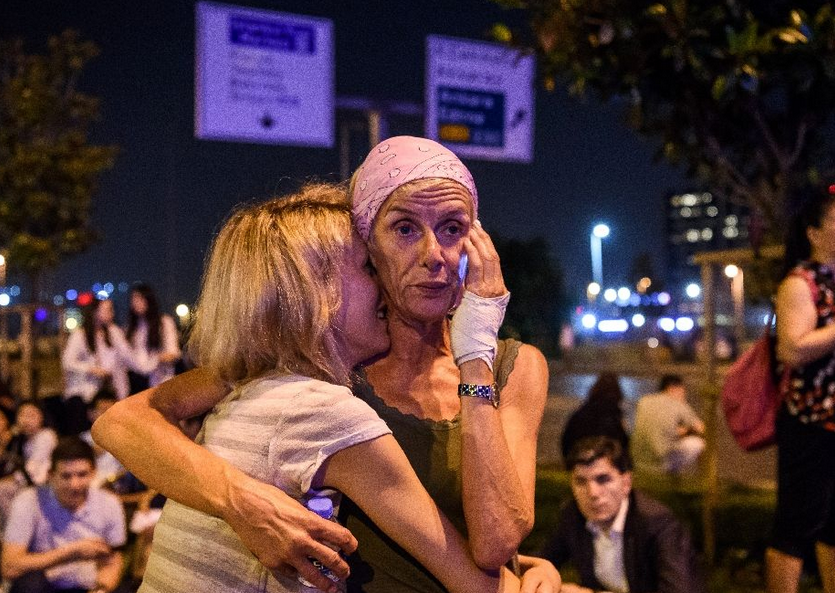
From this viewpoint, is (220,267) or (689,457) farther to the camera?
(689,457)

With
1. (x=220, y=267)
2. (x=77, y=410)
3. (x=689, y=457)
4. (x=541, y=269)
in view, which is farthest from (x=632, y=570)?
(x=541, y=269)

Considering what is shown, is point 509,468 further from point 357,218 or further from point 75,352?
point 75,352

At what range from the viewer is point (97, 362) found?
29.6ft

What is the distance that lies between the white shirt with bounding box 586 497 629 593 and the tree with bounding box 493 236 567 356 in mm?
23717

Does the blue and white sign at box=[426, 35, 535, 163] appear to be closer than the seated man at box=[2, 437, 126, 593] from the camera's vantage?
No

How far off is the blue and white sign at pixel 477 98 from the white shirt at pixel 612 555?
24.2 feet

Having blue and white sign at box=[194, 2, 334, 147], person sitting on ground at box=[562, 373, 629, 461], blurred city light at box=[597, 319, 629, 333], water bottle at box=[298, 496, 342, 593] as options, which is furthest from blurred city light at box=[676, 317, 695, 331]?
water bottle at box=[298, 496, 342, 593]

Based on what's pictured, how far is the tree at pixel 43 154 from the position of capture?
1662cm

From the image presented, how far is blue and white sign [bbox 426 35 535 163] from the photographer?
10969 millimetres

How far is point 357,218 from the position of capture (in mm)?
2041

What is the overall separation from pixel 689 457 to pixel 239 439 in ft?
24.6

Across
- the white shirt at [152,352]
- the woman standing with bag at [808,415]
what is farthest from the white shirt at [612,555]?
the white shirt at [152,352]

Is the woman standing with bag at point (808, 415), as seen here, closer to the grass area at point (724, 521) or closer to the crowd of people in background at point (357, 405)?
the grass area at point (724, 521)

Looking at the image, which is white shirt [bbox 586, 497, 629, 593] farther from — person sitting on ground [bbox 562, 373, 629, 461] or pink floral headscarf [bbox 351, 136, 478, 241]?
pink floral headscarf [bbox 351, 136, 478, 241]
